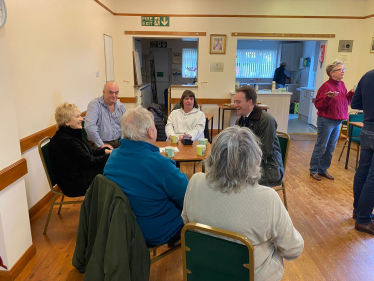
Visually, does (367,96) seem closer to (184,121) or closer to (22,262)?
(184,121)

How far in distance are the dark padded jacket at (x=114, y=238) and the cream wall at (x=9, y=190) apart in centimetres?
71

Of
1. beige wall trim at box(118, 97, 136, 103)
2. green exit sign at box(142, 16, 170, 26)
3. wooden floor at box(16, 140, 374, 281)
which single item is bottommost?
wooden floor at box(16, 140, 374, 281)

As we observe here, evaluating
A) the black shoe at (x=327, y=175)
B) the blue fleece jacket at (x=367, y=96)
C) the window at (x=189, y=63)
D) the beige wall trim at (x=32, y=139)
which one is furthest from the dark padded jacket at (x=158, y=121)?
the window at (x=189, y=63)

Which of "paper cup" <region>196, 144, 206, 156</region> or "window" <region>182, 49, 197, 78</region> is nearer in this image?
"paper cup" <region>196, 144, 206, 156</region>

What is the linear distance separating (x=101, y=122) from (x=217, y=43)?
12.5ft

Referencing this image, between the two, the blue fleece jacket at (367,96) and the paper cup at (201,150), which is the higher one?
the blue fleece jacket at (367,96)

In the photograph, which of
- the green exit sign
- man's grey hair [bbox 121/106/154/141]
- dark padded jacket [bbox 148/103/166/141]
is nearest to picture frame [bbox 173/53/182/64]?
the green exit sign

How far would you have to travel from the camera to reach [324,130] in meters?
3.67

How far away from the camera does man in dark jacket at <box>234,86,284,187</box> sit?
7.31 feet

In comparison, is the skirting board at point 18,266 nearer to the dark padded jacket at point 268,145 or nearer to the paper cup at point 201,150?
the paper cup at point 201,150

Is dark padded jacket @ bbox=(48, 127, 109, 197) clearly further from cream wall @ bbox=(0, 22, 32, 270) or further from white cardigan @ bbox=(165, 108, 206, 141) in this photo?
white cardigan @ bbox=(165, 108, 206, 141)

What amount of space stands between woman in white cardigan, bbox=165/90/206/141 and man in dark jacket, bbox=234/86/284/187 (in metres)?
1.01

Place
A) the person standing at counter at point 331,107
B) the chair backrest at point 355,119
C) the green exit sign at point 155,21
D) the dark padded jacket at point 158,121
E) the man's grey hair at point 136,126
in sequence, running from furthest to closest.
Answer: the green exit sign at point 155,21
the chair backrest at point 355,119
the dark padded jacket at point 158,121
the person standing at counter at point 331,107
the man's grey hair at point 136,126

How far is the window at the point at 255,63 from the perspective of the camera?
9.63 m
